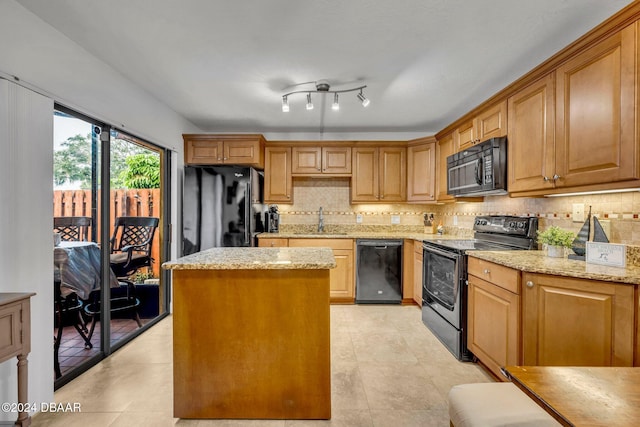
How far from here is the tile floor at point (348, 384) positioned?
1.70 m

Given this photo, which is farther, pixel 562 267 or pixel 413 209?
pixel 413 209

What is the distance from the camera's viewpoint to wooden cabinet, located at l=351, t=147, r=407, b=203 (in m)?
4.06

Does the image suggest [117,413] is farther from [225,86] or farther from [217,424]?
[225,86]

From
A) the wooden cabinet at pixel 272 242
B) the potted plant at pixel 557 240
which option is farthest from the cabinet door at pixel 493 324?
the wooden cabinet at pixel 272 242

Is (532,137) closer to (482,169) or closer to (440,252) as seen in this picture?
(482,169)

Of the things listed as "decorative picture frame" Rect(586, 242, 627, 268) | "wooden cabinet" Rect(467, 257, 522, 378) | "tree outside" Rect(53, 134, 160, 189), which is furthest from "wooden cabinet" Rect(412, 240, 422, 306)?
"tree outside" Rect(53, 134, 160, 189)

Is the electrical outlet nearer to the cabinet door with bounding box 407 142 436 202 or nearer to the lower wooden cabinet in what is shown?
the lower wooden cabinet

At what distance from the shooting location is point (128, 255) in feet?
9.00

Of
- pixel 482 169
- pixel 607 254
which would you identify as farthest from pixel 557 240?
pixel 482 169

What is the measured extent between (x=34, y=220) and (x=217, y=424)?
1.60 meters

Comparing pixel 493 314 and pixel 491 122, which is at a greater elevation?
pixel 491 122

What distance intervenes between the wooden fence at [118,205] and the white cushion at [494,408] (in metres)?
2.56

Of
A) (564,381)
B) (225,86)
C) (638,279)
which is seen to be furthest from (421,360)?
(225,86)

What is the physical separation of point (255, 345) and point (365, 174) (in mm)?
2900
